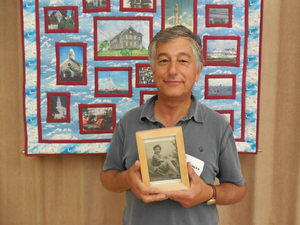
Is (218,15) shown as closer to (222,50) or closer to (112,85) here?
(222,50)

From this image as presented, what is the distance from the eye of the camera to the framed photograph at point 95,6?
1.47m

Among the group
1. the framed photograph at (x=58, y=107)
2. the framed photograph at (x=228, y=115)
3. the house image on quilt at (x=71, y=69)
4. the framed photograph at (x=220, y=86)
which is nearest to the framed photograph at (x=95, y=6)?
the house image on quilt at (x=71, y=69)

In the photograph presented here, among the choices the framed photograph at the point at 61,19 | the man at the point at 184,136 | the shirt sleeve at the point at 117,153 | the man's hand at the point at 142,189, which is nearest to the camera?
the man's hand at the point at 142,189

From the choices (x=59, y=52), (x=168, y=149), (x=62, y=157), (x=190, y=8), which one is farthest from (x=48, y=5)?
(x=168, y=149)

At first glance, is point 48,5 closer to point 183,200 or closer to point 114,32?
point 114,32

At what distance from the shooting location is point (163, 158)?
877 mm

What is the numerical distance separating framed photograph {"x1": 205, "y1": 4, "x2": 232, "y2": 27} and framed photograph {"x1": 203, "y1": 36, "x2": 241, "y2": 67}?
0.28 ft

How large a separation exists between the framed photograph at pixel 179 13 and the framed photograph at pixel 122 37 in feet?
0.33

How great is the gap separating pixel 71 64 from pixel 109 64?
240 millimetres

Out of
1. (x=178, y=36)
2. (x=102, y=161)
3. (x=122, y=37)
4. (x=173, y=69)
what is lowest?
(x=102, y=161)

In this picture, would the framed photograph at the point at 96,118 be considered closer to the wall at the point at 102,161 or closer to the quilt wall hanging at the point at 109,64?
the quilt wall hanging at the point at 109,64

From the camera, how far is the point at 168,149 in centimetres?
87

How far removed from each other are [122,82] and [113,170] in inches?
24.5

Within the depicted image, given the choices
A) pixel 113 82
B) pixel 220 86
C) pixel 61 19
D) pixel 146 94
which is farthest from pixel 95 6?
pixel 220 86
